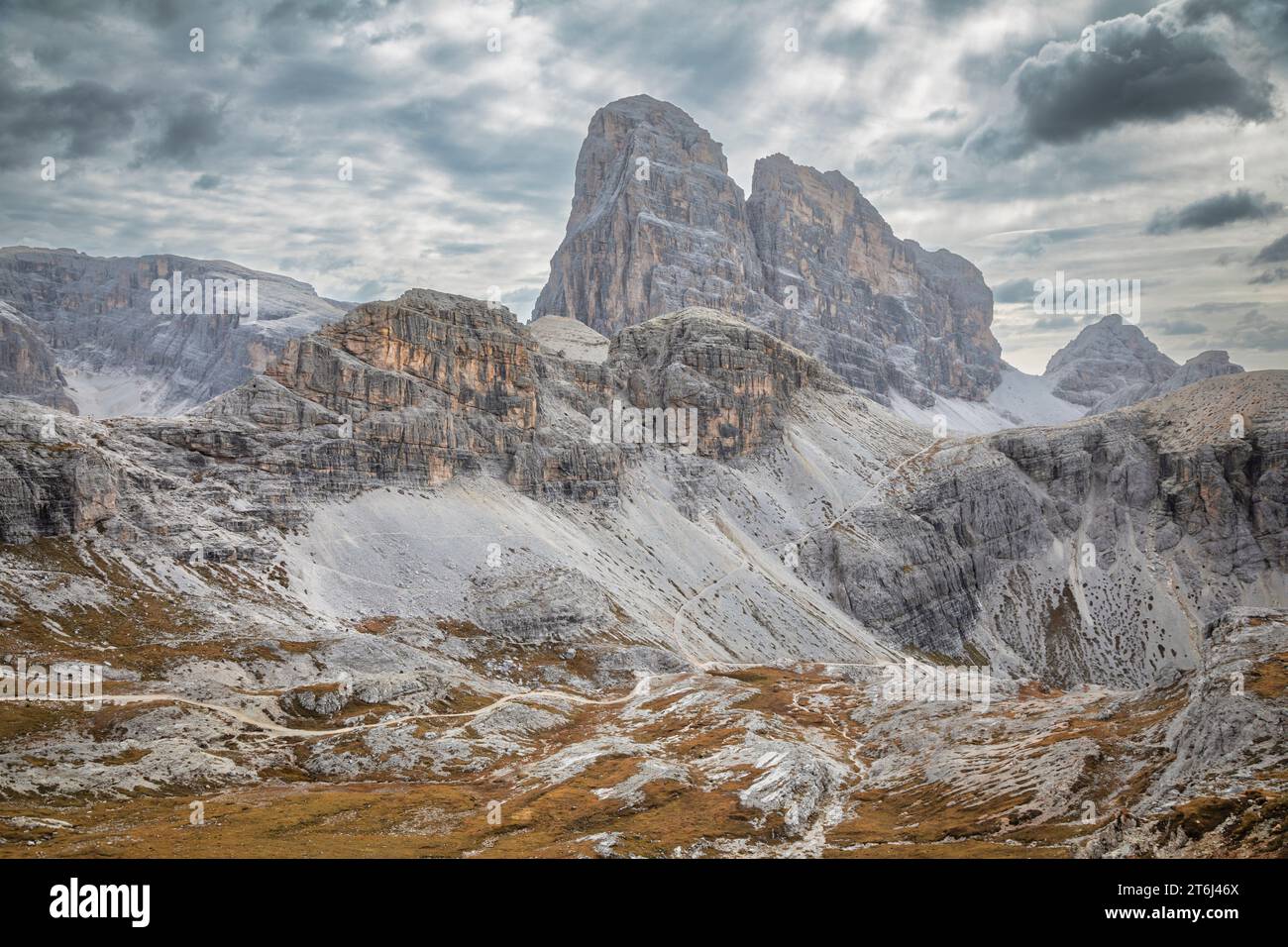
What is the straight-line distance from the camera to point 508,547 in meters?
145

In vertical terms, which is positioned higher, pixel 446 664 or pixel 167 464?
pixel 167 464

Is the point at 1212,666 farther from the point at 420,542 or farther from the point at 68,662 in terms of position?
the point at 420,542

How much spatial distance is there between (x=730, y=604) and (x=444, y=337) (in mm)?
86831

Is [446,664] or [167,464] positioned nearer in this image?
[446,664]

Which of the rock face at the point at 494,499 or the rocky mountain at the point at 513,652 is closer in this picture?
the rocky mountain at the point at 513,652

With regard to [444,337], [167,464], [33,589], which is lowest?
[33,589]

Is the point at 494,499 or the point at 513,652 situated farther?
the point at 494,499

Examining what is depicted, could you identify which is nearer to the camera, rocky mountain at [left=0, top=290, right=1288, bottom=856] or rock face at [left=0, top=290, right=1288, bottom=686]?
rocky mountain at [left=0, top=290, right=1288, bottom=856]

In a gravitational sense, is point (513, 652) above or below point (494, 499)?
below

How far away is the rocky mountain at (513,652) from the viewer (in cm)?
5419

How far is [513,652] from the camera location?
12169 cm

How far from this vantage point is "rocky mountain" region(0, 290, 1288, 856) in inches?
2133
